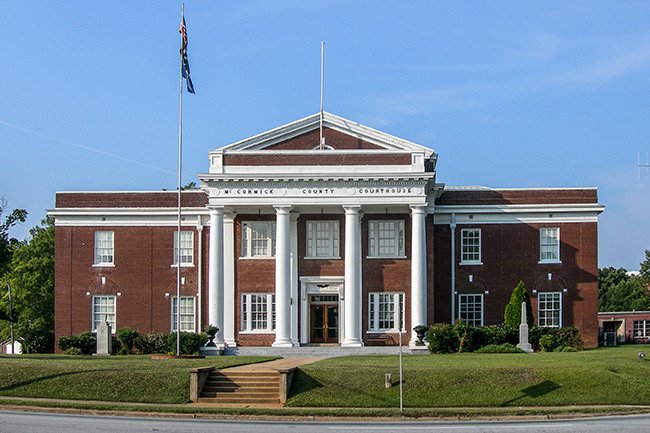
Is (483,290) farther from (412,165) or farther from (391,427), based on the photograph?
(391,427)

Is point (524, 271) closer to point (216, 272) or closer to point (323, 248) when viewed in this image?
point (323, 248)

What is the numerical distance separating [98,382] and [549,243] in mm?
29194

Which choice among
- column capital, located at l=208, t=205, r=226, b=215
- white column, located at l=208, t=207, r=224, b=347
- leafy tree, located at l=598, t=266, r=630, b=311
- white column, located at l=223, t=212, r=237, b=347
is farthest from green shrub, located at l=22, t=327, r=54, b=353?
leafy tree, located at l=598, t=266, r=630, b=311

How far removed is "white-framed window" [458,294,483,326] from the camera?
54906 mm

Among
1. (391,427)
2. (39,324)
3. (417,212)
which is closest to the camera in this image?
(391,427)

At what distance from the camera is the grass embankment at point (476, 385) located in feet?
102

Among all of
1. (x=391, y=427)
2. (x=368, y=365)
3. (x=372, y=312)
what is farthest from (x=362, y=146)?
(x=391, y=427)

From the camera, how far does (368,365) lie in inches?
1422

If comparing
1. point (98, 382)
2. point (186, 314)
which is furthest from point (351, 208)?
point (98, 382)

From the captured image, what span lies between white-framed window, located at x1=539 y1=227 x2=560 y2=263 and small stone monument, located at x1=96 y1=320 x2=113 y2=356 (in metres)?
22.8

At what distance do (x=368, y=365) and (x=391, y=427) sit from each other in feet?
31.3

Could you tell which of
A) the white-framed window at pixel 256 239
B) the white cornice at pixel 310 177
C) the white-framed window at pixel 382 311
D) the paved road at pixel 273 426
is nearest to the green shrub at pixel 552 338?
the white-framed window at pixel 382 311

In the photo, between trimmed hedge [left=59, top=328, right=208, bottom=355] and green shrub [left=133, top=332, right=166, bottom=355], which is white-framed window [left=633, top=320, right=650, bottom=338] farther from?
green shrub [left=133, top=332, right=166, bottom=355]

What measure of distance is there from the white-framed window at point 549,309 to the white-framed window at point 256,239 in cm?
1466
